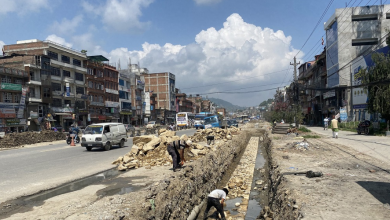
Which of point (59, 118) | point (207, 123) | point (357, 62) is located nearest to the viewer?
point (357, 62)

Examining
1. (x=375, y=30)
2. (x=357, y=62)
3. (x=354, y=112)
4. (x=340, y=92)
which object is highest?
(x=375, y=30)

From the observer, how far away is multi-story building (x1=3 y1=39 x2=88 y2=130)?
43006 mm

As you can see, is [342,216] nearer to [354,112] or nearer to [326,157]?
[326,157]

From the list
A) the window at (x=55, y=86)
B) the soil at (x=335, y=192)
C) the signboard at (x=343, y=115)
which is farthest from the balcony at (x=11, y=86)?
the signboard at (x=343, y=115)

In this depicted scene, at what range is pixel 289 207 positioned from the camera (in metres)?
6.67

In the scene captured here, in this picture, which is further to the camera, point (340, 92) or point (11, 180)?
point (340, 92)

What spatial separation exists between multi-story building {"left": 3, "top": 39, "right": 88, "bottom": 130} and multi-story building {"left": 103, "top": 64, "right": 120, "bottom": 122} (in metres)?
7.48

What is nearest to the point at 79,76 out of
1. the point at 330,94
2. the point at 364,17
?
the point at 330,94

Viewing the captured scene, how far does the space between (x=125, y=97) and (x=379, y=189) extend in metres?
67.9

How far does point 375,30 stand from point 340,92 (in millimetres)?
10330

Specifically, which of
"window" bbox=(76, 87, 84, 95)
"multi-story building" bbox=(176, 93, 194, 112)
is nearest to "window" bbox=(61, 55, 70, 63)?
"window" bbox=(76, 87, 84, 95)

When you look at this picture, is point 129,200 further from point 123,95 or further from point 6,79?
point 123,95

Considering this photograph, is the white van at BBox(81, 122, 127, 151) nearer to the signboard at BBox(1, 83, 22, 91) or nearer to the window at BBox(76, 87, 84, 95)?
the signboard at BBox(1, 83, 22, 91)

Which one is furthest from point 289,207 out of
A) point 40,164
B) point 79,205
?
point 40,164
